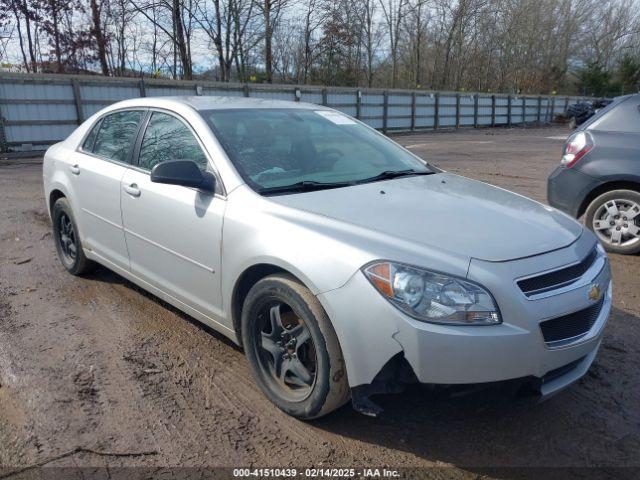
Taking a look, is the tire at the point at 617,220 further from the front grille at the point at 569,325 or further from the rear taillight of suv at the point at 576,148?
the front grille at the point at 569,325

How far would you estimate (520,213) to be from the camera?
2.98 meters

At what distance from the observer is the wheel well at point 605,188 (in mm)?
5441

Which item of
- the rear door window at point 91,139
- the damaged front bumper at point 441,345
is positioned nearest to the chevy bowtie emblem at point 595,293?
the damaged front bumper at point 441,345

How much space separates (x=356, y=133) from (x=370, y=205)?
1303 millimetres

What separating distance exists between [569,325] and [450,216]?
76cm

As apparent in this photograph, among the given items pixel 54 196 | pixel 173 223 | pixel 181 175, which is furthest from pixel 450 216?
pixel 54 196

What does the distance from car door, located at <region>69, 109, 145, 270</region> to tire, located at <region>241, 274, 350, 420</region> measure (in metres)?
1.57

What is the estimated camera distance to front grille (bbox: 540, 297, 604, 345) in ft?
7.66

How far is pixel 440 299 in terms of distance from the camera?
7.39 feet

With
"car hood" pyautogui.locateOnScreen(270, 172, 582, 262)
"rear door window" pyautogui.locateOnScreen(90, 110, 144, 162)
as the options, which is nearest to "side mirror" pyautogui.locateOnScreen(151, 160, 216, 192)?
"car hood" pyautogui.locateOnScreen(270, 172, 582, 262)

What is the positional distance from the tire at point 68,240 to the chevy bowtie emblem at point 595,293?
3.94 m

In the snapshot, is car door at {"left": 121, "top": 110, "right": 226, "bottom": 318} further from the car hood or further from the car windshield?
the car hood

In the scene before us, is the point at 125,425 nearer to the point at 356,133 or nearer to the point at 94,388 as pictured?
the point at 94,388

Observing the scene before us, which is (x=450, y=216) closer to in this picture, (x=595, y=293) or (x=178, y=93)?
(x=595, y=293)
